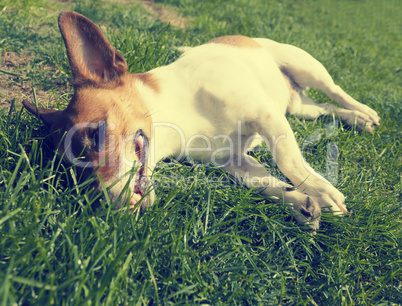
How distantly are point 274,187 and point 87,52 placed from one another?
1.74 m

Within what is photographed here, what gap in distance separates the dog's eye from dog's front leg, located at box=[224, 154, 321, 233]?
→ 3.55 ft

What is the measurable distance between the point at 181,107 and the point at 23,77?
177 cm

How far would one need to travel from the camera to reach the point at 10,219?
62.7 inches

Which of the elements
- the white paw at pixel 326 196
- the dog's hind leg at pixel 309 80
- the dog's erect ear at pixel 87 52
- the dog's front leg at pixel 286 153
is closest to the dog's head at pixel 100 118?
the dog's erect ear at pixel 87 52

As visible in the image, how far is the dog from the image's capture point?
2.07 meters

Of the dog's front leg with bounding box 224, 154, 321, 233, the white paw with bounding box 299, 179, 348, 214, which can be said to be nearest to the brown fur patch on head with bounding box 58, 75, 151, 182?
the dog's front leg with bounding box 224, 154, 321, 233

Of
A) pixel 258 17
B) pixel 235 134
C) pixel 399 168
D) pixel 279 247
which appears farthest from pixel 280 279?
pixel 258 17

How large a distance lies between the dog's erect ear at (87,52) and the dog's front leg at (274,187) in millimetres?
1244

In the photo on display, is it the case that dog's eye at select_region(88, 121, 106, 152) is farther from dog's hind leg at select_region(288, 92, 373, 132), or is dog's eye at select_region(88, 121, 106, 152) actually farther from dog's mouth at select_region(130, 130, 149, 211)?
dog's hind leg at select_region(288, 92, 373, 132)

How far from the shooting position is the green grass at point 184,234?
153 centimetres

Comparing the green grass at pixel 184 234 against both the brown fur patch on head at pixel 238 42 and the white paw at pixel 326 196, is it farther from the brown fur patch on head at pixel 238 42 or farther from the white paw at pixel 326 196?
the brown fur patch on head at pixel 238 42

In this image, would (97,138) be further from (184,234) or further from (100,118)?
(184,234)

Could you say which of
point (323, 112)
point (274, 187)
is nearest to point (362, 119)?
point (323, 112)

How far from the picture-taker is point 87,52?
2309 millimetres
